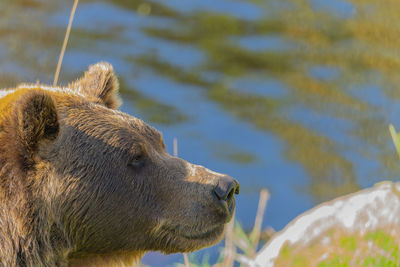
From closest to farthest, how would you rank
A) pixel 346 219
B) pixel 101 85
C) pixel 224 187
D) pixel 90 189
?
pixel 90 189
pixel 224 187
pixel 346 219
pixel 101 85

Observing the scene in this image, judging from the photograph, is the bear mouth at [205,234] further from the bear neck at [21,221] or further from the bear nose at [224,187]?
the bear neck at [21,221]

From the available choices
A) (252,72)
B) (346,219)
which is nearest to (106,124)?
(346,219)

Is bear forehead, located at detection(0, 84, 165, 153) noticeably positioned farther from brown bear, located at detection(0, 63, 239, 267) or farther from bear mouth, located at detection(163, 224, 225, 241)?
bear mouth, located at detection(163, 224, 225, 241)

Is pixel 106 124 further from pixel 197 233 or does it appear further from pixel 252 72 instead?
pixel 252 72

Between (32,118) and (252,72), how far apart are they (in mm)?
8271

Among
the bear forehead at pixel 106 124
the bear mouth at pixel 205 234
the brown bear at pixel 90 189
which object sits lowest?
the bear mouth at pixel 205 234

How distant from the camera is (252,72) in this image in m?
11.3

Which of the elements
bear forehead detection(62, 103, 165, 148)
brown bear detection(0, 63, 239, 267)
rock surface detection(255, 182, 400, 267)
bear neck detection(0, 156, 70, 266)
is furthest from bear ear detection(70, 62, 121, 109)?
rock surface detection(255, 182, 400, 267)

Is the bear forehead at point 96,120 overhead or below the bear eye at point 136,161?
overhead

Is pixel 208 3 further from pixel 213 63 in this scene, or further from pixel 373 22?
pixel 373 22

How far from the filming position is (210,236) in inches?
143

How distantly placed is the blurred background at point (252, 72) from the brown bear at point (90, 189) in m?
4.51

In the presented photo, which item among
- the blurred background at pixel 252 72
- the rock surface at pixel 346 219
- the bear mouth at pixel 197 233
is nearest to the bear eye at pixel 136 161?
the bear mouth at pixel 197 233

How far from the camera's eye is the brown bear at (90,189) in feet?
10.7
